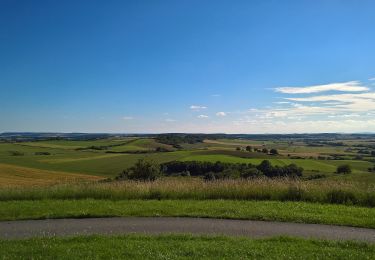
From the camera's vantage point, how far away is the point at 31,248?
812cm

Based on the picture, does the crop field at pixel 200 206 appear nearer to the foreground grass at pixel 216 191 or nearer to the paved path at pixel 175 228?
the foreground grass at pixel 216 191

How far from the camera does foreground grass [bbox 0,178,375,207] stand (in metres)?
15.3

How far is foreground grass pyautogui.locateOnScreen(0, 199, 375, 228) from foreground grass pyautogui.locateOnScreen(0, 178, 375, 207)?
1.10m

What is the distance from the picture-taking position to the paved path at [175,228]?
1009cm

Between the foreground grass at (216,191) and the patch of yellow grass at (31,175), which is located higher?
the foreground grass at (216,191)

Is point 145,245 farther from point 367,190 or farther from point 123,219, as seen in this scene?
point 367,190

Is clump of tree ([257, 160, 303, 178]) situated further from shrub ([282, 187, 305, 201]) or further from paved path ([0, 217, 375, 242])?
paved path ([0, 217, 375, 242])

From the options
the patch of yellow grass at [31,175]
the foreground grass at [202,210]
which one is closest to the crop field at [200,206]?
the foreground grass at [202,210]

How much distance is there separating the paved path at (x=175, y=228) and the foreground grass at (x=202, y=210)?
484 millimetres

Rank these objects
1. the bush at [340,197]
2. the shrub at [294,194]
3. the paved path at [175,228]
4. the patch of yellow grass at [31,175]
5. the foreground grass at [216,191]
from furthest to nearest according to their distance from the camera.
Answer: the patch of yellow grass at [31,175], the shrub at [294,194], the foreground grass at [216,191], the bush at [340,197], the paved path at [175,228]

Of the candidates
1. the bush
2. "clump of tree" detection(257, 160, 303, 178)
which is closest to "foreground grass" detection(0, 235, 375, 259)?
the bush

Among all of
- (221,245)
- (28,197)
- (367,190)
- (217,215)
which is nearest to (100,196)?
(28,197)

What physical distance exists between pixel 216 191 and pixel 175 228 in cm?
558

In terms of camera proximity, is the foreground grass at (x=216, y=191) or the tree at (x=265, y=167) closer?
the foreground grass at (x=216, y=191)
